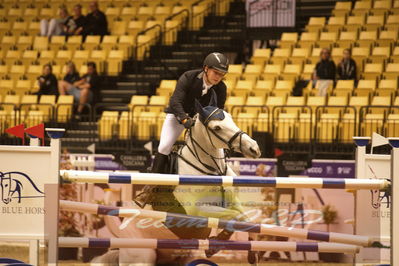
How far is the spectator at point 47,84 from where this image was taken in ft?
49.3

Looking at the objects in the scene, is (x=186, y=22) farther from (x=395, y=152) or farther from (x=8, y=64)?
(x=395, y=152)

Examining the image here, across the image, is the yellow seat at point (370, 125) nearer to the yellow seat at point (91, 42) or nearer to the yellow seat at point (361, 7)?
the yellow seat at point (361, 7)

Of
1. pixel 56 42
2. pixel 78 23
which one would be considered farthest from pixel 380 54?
pixel 56 42

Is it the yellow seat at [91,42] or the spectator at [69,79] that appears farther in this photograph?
the yellow seat at [91,42]

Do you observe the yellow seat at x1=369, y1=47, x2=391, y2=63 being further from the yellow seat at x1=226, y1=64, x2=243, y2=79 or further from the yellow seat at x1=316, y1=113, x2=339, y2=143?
the yellow seat at x1=226, y1=64, x2=243, y2=79

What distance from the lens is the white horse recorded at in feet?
18.6

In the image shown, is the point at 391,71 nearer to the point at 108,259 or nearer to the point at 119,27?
the point at 119,27

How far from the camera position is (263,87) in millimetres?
13656

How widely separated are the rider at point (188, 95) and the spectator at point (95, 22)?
10639 mm

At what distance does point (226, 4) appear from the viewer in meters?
17.3

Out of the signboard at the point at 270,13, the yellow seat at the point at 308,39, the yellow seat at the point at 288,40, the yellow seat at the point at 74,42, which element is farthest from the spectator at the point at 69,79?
the yellow seat at the point at 308,39

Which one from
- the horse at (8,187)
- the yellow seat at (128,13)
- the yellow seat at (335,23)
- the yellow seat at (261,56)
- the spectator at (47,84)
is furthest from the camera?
the yellow seat at (128,13)

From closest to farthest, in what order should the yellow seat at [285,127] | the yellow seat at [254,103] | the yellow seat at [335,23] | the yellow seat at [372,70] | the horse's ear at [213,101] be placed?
the horse's ear at [213,101]
the yellow seat at [285,127]
the yellow seat at [254,103]
the yellow seat at [372,70]
the yellow seat at [335,23]

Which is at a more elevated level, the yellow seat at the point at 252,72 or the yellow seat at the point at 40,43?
the yellow seat at the point at 40,43
